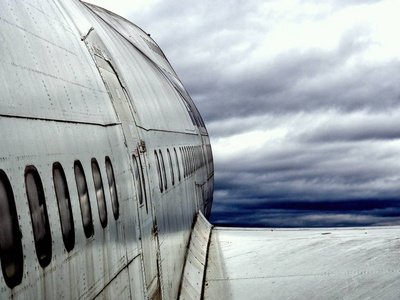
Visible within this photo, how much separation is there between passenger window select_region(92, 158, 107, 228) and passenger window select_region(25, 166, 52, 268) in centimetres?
134

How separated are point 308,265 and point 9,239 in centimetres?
779

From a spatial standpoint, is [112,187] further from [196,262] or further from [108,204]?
[196,262]

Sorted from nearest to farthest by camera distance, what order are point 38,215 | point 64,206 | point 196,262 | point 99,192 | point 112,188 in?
point 38,215, point 64,206, point 99,192, point 112,188, point 196,262

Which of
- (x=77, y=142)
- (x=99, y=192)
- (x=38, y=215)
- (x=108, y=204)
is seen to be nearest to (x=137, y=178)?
(x=108, y=204)

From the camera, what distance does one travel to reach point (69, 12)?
729 centimetres

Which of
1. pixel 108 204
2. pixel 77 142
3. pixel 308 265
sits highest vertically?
pixel 77 142

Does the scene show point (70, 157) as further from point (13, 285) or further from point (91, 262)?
point (13, 285)

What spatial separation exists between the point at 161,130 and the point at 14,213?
704 cm

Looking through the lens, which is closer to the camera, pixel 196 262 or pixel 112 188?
pixel 112 188

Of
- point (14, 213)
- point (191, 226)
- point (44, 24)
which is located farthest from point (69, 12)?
point (191, 226)

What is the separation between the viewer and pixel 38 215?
13.1 ft

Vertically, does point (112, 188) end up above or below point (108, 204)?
above

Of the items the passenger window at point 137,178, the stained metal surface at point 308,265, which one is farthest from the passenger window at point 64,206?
the stained metal surface at point 308,265

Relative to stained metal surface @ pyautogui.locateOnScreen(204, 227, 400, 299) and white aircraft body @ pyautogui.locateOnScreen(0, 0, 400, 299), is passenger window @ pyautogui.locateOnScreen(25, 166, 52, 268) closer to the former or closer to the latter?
white aircraft body @ pyautogui.locateOnScreen(0, 0, 400, 299)
